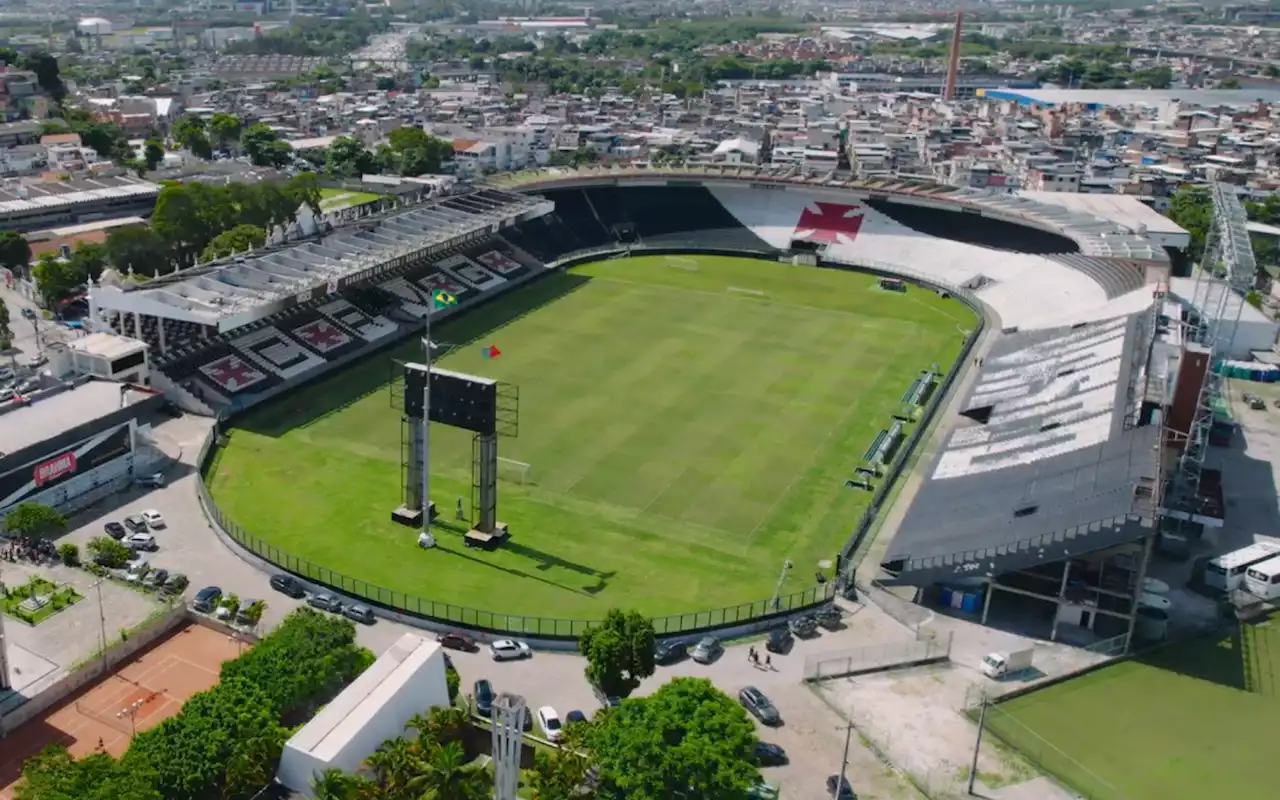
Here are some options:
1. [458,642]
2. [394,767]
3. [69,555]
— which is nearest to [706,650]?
[458,642]

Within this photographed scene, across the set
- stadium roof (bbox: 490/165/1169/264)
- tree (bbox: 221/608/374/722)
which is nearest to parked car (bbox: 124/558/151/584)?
tree (bbox: 221/608/374/722)

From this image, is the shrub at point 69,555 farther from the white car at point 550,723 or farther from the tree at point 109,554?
the white car at point 550,723

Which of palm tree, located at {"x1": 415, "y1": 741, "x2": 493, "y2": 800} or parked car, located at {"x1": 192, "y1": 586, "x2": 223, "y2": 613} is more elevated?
palm tree, located at {"x1": 415, "y1": 741, "x2": 493, "y2": 800}

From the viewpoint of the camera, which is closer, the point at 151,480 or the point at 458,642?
the point at 458,642

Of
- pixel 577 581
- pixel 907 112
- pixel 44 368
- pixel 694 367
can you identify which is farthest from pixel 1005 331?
pixel 907 112

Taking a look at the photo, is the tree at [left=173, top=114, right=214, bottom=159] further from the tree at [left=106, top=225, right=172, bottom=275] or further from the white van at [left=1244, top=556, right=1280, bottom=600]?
the white van at [left=1244, top=556, right=1280, bottom=600]

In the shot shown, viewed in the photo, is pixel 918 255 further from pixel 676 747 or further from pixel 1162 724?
pixel 676 747
